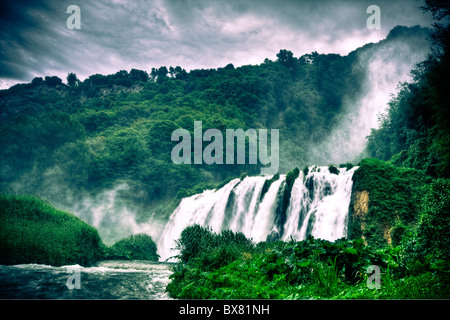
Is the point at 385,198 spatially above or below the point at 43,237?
above

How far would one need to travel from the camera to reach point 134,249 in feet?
60.8

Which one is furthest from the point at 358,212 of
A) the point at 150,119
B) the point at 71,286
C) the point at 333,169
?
the point at 150,119

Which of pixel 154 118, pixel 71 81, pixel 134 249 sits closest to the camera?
pixel 134 249

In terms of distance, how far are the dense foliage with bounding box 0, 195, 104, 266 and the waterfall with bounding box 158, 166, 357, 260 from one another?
415 inches

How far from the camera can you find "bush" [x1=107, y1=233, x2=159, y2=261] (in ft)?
55.7

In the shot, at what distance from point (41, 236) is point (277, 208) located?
47.0 ft

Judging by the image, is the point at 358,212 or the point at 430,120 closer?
the point at 358,212

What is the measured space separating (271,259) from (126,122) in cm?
4402

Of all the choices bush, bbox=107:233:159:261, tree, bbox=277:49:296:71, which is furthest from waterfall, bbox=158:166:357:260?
tree, bbox=277:49:296:71

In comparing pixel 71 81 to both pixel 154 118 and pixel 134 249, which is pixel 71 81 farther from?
pixel 134 249

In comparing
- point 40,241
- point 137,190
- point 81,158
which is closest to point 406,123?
point 40,241

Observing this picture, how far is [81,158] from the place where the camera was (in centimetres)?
3691

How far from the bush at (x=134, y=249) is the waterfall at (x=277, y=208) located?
5.90 metres
